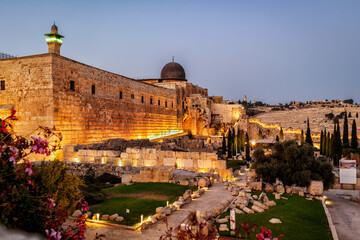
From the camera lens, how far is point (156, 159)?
659 inches

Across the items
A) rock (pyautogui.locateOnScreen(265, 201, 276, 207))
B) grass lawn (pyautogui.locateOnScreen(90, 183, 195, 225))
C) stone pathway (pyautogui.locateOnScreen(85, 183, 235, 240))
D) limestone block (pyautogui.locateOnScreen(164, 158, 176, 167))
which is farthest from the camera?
limestone block (pyautogui.locateOnScreen(164, 158, 176, 167))

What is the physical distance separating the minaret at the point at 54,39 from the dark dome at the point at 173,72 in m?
26.4

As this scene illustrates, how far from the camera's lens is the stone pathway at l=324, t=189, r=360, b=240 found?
28.3 feet

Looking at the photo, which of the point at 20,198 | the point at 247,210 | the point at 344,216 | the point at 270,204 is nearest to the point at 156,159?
the point at 270,204

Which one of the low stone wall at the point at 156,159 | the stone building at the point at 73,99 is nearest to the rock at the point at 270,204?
the low stone wall at the point at 156,159

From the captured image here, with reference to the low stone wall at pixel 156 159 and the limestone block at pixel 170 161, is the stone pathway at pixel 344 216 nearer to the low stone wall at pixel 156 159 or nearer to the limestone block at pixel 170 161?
the low stone wall at pixel 156 159

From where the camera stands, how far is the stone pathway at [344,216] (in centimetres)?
862

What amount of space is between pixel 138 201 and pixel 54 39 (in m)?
17.3

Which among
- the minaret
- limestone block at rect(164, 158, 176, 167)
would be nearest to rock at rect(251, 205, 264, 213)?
limestone block at rect(164, 158, 176, 167)

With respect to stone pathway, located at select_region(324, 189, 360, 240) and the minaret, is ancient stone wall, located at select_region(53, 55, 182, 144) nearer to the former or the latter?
the minaret

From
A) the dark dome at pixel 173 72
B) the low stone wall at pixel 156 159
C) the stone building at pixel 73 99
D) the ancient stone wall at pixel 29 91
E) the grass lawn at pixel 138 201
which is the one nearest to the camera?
the grass lawn at pixel 138 201

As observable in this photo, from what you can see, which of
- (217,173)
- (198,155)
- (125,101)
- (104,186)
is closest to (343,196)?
(217,173)

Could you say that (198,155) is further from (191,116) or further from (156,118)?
(191,116)

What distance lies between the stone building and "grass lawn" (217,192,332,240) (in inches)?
455
